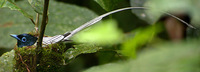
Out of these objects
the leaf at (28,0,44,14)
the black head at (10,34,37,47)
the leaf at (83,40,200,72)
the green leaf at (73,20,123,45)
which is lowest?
the black head at (10,34,37,47)

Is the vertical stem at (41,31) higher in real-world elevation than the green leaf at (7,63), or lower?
higher

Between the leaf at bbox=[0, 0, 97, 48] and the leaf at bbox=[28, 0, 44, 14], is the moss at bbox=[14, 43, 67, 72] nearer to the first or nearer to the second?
the leaf at bbox=[28, 0, 44, 14]

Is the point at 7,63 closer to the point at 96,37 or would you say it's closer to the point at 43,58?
the point at 43,58

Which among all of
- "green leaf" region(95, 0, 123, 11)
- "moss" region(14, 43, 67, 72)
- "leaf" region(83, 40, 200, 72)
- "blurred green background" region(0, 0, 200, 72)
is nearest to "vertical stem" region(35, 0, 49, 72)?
"moss" region(14, 43, 67, 72)

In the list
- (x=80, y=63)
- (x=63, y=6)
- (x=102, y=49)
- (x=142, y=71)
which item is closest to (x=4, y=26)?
(x=63, y=6)

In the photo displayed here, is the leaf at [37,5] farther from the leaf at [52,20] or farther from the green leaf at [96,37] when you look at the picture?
the leaf at [52,20]

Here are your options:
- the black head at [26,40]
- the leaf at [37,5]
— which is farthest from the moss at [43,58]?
the leaf at [37,5]
